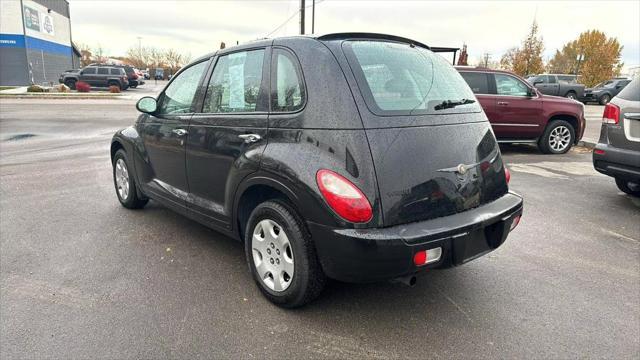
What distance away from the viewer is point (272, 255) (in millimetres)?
2945

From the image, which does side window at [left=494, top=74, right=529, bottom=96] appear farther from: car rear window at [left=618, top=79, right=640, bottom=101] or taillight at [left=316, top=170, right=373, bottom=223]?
taillight at [left=316, top=170, right=373, bottom=223]

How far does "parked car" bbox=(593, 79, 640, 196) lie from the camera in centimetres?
489

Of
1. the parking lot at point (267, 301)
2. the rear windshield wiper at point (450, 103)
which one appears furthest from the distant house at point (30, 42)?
the rear windshield wiper at point (450, 103)

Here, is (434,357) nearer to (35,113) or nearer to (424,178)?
(424,178)

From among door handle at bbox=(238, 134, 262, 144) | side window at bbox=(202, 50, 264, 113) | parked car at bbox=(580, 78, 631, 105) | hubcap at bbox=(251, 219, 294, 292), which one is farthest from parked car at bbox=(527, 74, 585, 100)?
hubcap at bbox=(251, 219, 294, 292)

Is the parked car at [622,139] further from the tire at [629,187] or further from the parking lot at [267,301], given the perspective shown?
the tire at [629,187]

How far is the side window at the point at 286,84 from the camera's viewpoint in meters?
2.84

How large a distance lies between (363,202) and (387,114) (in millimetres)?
582

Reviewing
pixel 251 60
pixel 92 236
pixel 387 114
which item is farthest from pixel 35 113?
pixel 387 114

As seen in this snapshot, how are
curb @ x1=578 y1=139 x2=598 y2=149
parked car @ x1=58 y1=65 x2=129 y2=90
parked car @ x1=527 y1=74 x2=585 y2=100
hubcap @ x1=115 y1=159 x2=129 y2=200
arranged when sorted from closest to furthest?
hubcap @ x1=115 y1=159 x2=129 y2=200
curb @ x1=578 y1=139 x2=598 y2=149
parked car @ x1=527 y1=74 x2=585 y2=100
parked car @ x1=58 y1=65 x2=129 y2=90

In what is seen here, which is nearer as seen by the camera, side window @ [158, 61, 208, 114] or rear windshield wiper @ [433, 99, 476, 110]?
rear windshield wiper @ [433, 99, 476, 110]

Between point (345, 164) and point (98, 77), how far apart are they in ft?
119

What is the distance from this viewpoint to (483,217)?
2.72 m

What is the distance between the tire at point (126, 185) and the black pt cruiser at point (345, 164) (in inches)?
64.4
